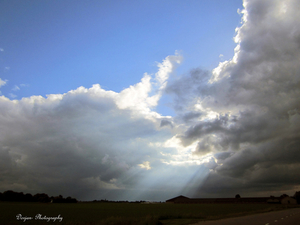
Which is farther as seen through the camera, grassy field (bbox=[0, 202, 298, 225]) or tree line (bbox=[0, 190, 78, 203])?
tree line (bbox=[0, 190, 78, 203])

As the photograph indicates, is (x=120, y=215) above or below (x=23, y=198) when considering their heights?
above

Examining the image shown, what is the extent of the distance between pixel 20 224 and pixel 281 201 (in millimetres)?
194134

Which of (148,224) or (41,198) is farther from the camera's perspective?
(41,198)

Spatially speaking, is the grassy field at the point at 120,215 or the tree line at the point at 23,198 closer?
the grassy field at the point at 120,215

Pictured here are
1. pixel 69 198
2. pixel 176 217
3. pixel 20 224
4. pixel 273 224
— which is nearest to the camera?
pixel 273 224

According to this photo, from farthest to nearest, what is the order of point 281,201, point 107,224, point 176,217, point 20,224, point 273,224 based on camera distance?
point 281,201 → point 176,217 → point 20,224 → point 107,224 → point 273,224

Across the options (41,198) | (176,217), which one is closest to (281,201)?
(176,217)

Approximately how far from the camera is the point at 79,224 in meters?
28.4

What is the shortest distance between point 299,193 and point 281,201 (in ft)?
77.5

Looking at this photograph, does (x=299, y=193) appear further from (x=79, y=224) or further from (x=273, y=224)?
(x=79, y=224)

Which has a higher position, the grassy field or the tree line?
the grassy field

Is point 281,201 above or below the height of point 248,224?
below

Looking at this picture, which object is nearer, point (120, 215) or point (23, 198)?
point (120, 215)

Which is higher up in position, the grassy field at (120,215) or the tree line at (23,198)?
the grassy field at (120,215)
